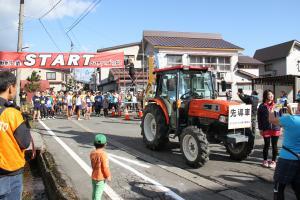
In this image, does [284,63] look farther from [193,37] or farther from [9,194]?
[9,194]

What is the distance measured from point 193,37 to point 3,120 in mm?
40020

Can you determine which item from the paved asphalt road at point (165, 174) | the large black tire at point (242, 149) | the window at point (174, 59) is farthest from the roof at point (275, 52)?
the large black tire at point (242, 149)

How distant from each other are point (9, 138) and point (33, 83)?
186ft

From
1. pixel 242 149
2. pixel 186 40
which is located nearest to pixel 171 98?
pixel 242 149

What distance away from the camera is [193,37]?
42.2 meters

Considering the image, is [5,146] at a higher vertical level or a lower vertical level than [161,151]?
higher

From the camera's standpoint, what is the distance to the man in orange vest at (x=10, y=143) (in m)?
3.46

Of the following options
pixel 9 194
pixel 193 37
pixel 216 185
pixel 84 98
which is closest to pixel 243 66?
pixel 193 37

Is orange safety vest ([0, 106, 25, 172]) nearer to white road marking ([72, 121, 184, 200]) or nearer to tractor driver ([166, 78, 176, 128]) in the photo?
white road marking ([72, 121, 184, 200])

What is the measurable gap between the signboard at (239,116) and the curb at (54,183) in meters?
3.70

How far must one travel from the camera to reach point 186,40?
40031mm

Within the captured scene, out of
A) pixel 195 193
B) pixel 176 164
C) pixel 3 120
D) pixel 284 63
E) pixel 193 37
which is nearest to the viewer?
pixel 3 120

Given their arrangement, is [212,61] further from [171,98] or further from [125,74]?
[171,98]

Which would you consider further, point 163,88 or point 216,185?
point 163,88
